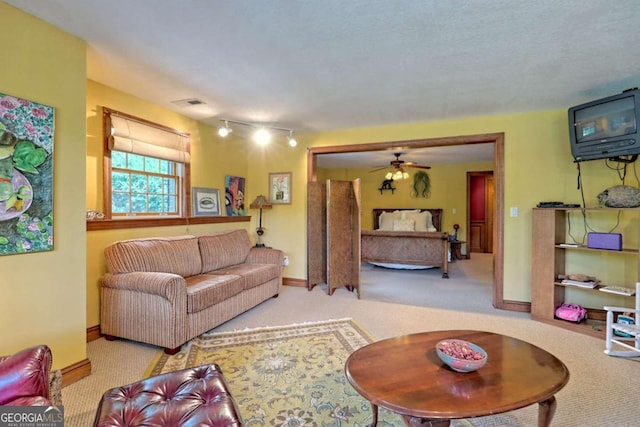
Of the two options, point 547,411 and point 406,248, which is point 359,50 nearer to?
point 547,411

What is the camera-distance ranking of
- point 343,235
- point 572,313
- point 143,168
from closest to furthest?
point 572,313
point 143,168
point 343,235

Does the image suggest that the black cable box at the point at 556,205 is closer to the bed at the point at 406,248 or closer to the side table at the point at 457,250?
the bed at the point at 406,248

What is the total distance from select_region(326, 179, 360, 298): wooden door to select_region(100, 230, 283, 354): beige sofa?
1.06 m

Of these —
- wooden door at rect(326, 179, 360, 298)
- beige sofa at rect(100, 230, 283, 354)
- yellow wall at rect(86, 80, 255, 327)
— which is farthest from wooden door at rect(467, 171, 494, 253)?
beige sofa at rect(100, 230, 283, 354)

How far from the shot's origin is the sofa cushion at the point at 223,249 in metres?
3.63

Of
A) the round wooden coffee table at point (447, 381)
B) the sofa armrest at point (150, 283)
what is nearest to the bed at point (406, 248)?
the sofa armrest at point (150, 283)

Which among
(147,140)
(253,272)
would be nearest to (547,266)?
(253,272)

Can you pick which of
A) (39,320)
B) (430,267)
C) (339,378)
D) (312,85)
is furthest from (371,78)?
(430,267)

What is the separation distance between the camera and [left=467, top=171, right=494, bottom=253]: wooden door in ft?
26.0

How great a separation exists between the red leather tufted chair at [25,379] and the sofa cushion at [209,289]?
1.38 metres

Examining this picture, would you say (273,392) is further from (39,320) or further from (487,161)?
(487,161)

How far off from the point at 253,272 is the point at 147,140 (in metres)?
1.82

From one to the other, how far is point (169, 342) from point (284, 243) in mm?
2545

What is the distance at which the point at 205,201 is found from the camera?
13.6 feet
